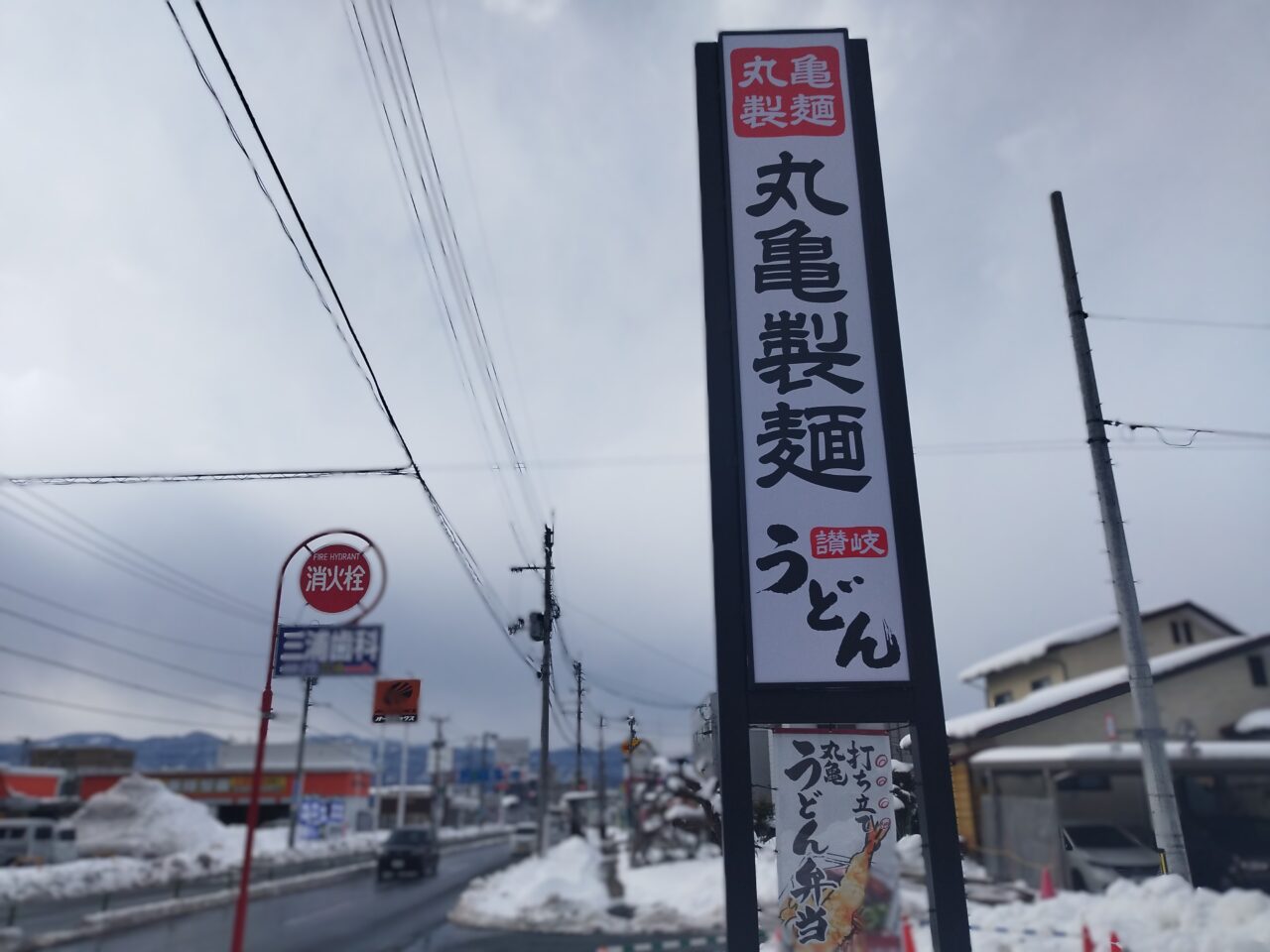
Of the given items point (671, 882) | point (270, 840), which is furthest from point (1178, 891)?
point (270, 840)

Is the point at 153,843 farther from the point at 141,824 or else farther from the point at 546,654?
the point at 546,654

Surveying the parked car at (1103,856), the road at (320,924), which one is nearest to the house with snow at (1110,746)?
the parked car at (1103,856)

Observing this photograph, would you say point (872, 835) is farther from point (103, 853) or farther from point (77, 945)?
point (103, 853)

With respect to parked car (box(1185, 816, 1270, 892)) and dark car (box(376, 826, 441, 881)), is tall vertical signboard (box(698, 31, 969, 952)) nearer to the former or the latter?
parked car (box(1185, 816, 1270, 892))

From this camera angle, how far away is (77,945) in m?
17.1

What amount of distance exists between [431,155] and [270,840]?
46.2 metres

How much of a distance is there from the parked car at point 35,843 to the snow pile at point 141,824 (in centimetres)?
392

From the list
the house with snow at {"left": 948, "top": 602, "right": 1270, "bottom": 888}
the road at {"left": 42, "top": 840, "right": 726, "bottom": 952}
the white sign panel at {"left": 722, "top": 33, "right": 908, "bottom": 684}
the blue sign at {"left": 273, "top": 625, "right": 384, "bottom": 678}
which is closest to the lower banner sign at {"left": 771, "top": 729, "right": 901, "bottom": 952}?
the white sign panel at {"left": 722, "top": 33, "right": 908, "bottom": 684}

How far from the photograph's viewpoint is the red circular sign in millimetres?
8031

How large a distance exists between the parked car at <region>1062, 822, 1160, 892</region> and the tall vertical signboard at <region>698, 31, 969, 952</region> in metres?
13.2

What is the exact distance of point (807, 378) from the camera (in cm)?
803

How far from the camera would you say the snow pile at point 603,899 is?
59.8 ft

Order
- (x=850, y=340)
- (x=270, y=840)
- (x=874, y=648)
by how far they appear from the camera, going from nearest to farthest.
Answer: (x=874, y=648), (x=850, y=340), (x=270, y=840)

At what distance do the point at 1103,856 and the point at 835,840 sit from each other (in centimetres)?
1486
